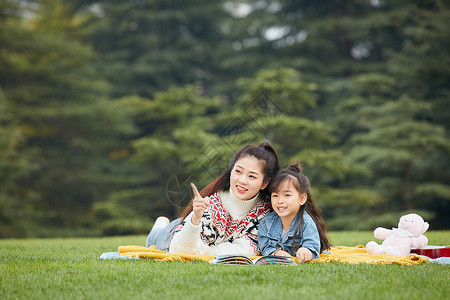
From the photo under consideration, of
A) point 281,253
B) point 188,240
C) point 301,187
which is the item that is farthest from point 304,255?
point 188,240

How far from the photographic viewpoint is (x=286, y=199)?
4.23 meters

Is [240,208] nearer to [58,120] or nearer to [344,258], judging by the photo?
[344,258]

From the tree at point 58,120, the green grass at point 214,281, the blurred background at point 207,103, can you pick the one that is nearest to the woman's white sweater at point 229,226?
the green grass at point 214,281

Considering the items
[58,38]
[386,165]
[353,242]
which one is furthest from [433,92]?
[58,38]

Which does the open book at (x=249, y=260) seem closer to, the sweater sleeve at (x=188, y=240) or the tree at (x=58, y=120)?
the sweater sleeve at (x=188, y=240)

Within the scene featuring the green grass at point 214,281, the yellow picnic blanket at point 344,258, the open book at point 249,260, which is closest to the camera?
the green grass at point 214,281

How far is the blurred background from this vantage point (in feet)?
42.9

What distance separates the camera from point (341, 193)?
13.7 meters

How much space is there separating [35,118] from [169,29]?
251 inches

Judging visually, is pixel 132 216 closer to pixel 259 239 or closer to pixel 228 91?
pixel 228 91

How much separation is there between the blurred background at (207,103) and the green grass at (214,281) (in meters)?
6.51

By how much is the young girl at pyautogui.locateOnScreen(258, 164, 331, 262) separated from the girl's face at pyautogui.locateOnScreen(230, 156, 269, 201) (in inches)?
6.1

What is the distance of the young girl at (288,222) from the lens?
4199mm

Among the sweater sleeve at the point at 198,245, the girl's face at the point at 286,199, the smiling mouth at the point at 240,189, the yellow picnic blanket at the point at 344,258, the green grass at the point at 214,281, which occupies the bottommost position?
the green grass at the point at 214,281
